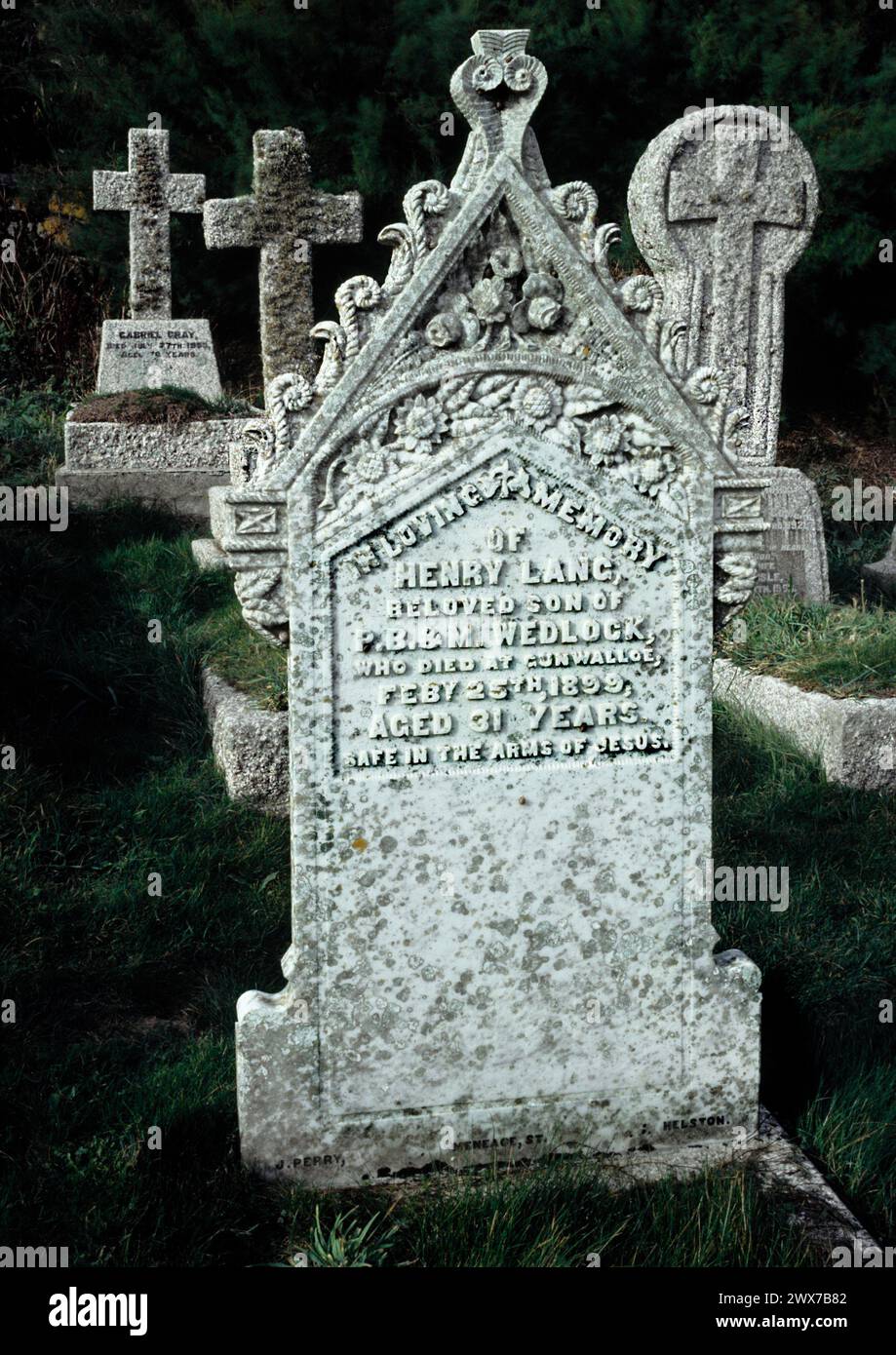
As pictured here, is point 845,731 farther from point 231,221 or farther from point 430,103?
point 430,103

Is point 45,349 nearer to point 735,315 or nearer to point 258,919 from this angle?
point 735,315

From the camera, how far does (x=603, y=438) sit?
2.70m

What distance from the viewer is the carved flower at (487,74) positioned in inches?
102

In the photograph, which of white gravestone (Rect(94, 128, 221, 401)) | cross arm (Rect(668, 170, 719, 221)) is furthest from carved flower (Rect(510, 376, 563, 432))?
white gravestone (Rect(94, 128, 221, 401))

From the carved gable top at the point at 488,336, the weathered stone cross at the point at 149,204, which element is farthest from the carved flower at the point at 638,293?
the weathered stone cross at the point at 149,204

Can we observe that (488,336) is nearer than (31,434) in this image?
Yes

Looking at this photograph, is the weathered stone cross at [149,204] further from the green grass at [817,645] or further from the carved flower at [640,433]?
the carved flower at [640,433]

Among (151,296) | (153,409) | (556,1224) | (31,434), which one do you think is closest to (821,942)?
(556,1224)

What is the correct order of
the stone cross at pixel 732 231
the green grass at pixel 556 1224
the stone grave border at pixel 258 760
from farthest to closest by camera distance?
the stone cross at pixel 732 231 < the stone grave border at pixel 258 760 < the green grass at pixel 556 1224

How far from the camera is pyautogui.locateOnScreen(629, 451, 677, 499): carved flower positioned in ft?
8.95

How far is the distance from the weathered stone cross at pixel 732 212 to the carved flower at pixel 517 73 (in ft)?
14.0

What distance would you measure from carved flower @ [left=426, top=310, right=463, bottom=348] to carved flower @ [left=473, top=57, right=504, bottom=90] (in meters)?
0.44

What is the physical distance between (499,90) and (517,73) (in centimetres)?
5

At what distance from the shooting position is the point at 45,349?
12.9m
